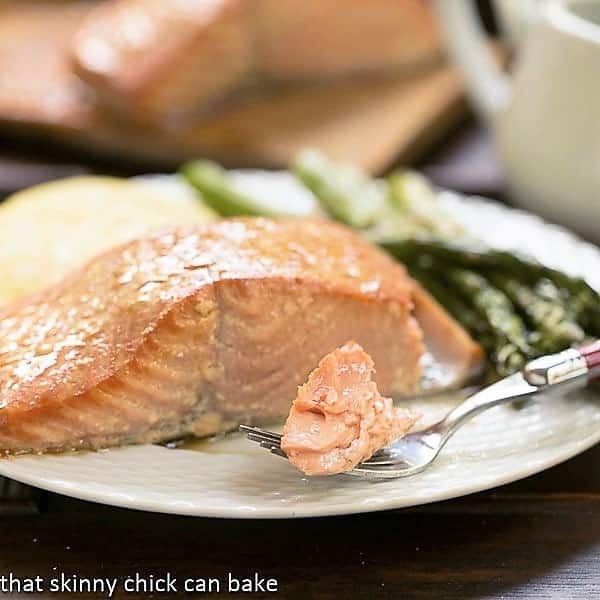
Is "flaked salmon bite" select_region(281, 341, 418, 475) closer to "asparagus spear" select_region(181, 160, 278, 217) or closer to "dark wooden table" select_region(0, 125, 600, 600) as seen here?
"dark wooden table" select_region(0, 125, 600, 600)

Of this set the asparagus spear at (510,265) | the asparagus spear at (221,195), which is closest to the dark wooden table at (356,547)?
the asparagus spear at (510,265)

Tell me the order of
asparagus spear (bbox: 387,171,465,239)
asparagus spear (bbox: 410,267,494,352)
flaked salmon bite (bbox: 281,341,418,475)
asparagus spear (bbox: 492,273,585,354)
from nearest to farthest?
flaked salmon bite (bbox: 281,341,418,475)
asparagus spear (bbox: 492,273,585,354)
asparagus spear (bbox: 410,267,494,352)
asparagus spear (bbox: 387,171,465,239)

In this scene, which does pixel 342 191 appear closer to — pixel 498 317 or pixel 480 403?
pixel 498 317

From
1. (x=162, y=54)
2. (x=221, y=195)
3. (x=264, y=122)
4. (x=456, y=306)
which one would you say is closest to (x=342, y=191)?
(x=221, y=195)

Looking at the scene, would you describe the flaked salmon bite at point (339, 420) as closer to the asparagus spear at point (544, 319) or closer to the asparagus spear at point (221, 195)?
the asparagus spear at point (544, 319)

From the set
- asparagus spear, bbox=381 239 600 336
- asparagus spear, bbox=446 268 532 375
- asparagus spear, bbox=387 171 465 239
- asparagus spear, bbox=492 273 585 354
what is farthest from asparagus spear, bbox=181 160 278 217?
asparagus spear, bbox=492 273 585 354

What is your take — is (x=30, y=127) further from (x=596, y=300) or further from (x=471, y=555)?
(x=471, y=555)
